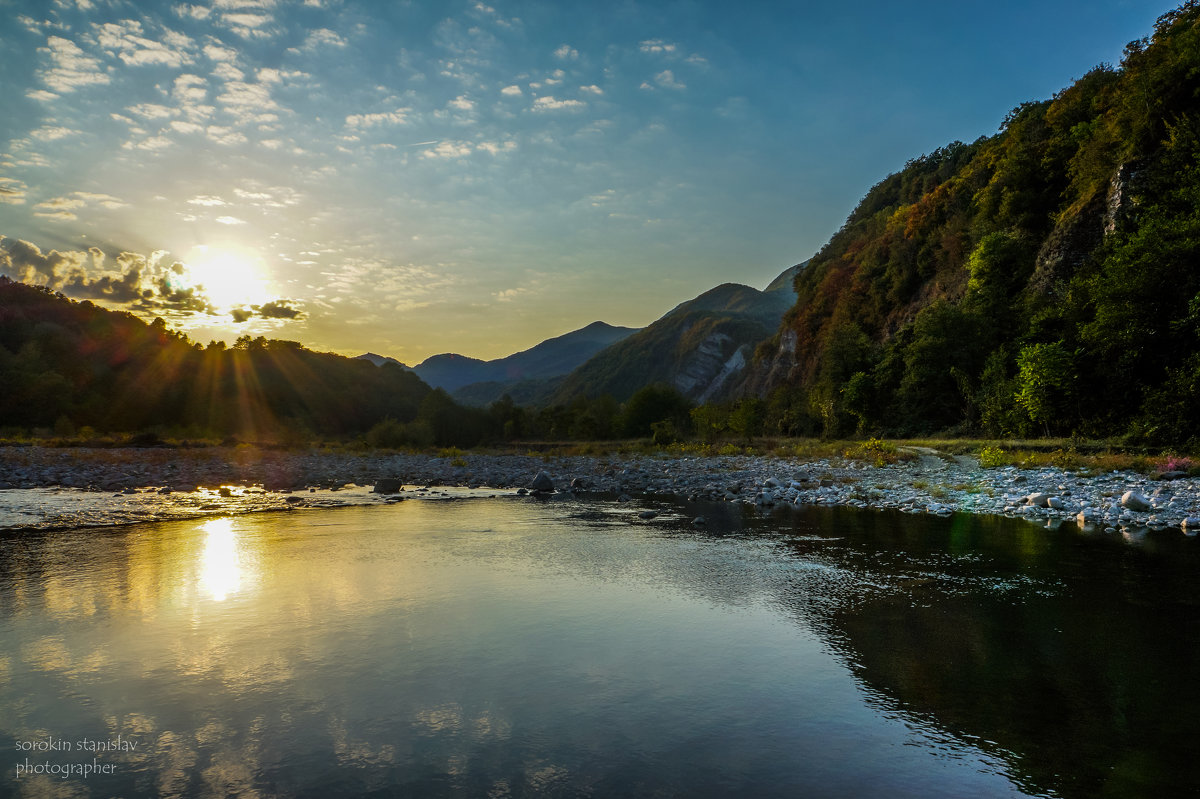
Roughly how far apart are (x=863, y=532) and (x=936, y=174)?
67.3m

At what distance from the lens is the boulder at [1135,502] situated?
42.9ft

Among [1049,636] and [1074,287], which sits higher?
[1074,287]

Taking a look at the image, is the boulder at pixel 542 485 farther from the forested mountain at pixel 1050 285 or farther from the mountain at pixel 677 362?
the mountain at pixel 677 362

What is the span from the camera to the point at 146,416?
2489 inches

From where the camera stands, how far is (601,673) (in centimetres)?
526

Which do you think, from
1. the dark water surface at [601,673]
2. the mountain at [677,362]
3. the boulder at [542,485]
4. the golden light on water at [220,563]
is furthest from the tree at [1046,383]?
the mountain at [677,362]

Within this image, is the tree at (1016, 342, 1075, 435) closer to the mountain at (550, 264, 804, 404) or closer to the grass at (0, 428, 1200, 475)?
the grass at (0, 428, 1200, 475)

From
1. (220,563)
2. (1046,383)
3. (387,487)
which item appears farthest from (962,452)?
(220,563)

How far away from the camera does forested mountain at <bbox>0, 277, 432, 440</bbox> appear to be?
53125mm

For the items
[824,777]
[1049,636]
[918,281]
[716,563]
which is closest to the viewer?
[824,777]

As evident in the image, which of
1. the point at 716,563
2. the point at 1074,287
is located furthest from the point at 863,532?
the point at 1074,287

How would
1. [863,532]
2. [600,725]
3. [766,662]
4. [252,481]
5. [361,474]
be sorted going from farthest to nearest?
[361,474] → [252,481] → [863,532] → [766,662] → [600,725]

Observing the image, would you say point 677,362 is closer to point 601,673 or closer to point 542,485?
point 542,485

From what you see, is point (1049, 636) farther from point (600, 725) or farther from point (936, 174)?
point (936, 174)
